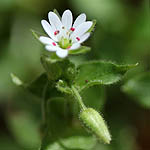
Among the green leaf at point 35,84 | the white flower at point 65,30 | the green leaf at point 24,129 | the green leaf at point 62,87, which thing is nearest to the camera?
the white flower at point 65,30

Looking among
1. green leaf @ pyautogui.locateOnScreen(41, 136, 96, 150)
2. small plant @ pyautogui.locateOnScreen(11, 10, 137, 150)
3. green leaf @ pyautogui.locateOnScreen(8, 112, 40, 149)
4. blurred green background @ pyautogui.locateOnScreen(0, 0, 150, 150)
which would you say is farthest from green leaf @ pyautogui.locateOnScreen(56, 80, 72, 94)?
green leaf @ pyautogui.locateOnScreen(8, 112, 40, 149)

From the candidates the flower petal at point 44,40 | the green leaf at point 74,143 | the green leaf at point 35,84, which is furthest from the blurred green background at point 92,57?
the flower petal at point 44,40

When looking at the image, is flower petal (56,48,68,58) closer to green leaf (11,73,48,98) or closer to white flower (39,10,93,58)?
white flower (39,10,93,58)

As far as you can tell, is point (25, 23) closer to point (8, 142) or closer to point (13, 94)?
point (13, 94)

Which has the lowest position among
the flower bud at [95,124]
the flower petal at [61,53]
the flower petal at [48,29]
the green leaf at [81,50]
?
the flower bud at [95,124]

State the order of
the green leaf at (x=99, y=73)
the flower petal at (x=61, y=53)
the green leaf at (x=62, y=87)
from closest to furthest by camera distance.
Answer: the flower petal at (x=61, y=53) → the green leaf at (x=62, y=87) → the green leaf at (x=99, y=73)

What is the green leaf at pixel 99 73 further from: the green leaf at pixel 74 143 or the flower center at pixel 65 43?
the green leaf at pixel 74 143

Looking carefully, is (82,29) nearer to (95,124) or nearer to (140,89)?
(95,124)
